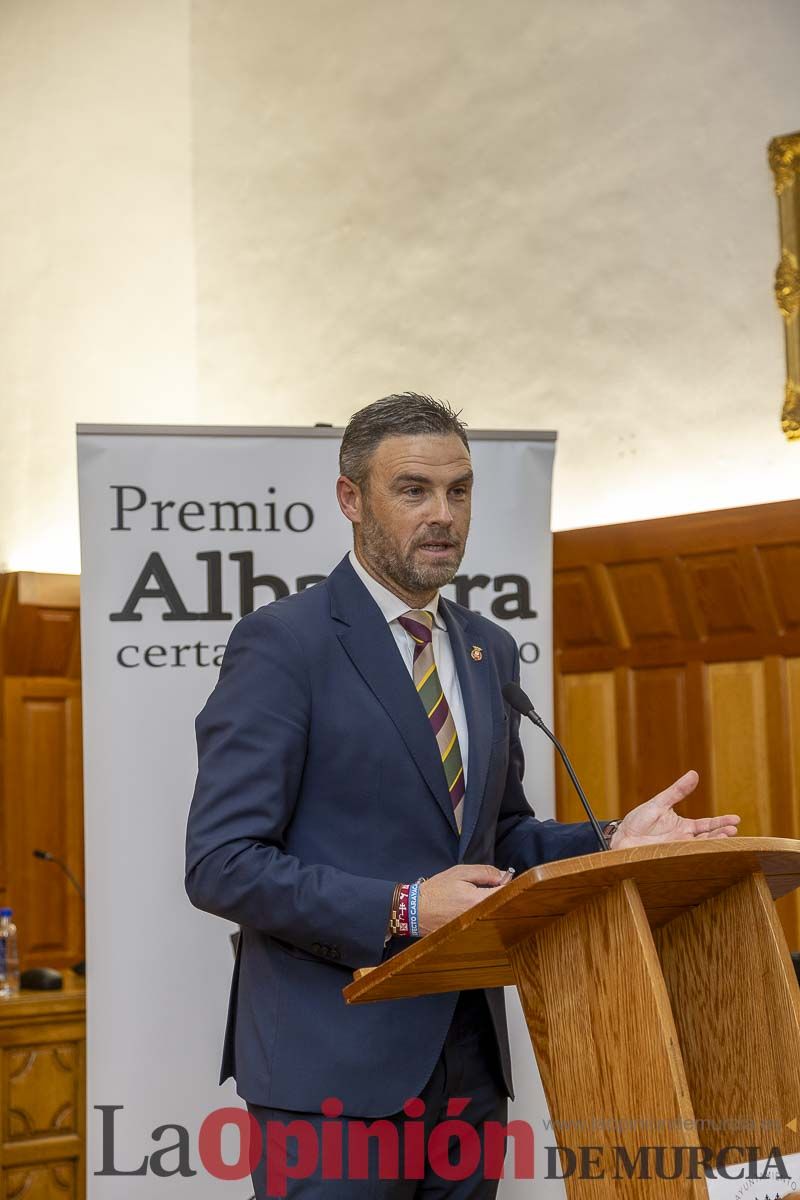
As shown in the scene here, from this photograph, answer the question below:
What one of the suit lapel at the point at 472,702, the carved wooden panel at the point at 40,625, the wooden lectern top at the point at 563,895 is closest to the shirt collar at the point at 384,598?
the suit lapel at the point at 472,702

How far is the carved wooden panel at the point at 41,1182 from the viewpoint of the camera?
4.15m

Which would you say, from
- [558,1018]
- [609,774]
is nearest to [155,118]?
[609,774]

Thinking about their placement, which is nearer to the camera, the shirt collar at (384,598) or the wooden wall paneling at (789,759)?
the shirt collar at (384,598)

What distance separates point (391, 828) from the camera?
208 cm

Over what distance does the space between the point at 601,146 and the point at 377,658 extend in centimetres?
358

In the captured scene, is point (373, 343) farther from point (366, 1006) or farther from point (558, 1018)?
point (558, 1018)

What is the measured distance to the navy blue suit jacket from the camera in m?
1.95

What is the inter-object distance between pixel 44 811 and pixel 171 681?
2383 millimetres

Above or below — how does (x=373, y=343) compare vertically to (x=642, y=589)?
above

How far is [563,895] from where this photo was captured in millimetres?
1528

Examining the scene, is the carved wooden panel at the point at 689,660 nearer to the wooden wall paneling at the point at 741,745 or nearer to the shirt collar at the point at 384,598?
the wooden wall paneling at the point at 741,745

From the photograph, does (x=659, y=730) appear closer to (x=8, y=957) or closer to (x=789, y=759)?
(x=789, y=759)

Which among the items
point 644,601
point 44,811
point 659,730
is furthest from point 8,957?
point 644,601

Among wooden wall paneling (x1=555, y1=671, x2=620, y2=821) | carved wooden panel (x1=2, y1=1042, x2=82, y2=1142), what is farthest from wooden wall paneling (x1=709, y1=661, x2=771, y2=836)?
carved wooden panel (x1=2, y1=1042, x2=82, y2=1142)
